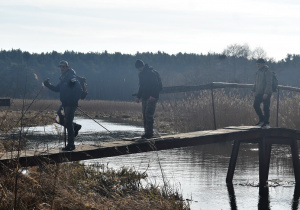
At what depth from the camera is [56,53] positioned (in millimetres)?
146250

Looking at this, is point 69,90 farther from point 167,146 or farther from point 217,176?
point 217,176

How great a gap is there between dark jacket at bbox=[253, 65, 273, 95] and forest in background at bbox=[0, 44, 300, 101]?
58.8 m

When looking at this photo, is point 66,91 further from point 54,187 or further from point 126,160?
point 126,160

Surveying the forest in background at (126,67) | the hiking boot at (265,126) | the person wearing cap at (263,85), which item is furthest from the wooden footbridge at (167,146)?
the forest in background at (126,67)

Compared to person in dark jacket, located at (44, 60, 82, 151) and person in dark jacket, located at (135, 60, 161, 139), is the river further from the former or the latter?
person in dark jacket, located at (135, 60, 161, 139)

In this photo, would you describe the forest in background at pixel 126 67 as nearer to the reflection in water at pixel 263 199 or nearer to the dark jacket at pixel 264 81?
Answer: the dark jacket at pixel 264 81

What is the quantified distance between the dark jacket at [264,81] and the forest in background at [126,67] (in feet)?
193

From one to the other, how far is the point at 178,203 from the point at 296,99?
12681 millimetres

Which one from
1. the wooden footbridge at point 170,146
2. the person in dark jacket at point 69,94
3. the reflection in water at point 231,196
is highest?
the person in dark jacket at point 69,94

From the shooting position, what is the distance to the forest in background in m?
83.8

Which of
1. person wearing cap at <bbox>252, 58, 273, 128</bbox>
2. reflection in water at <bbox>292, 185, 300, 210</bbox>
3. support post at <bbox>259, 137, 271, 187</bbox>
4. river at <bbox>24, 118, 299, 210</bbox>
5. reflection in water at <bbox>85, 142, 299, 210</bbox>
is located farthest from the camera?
person wearing cap at <bbox>252, 58, 273, 128</bbox>

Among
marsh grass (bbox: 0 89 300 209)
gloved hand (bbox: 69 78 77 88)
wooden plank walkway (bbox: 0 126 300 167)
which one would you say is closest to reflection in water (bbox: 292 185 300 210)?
wooden plank walkway (bbox: 0 126 300 167)

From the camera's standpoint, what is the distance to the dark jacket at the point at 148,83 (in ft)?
38.3

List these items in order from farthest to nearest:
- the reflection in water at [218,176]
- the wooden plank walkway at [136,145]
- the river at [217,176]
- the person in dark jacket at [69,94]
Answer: the reflection in water at [218,176]
the river at [217,176]
the person in dark jacket at [69,94]
the wooden plank walkway at [136,145]
